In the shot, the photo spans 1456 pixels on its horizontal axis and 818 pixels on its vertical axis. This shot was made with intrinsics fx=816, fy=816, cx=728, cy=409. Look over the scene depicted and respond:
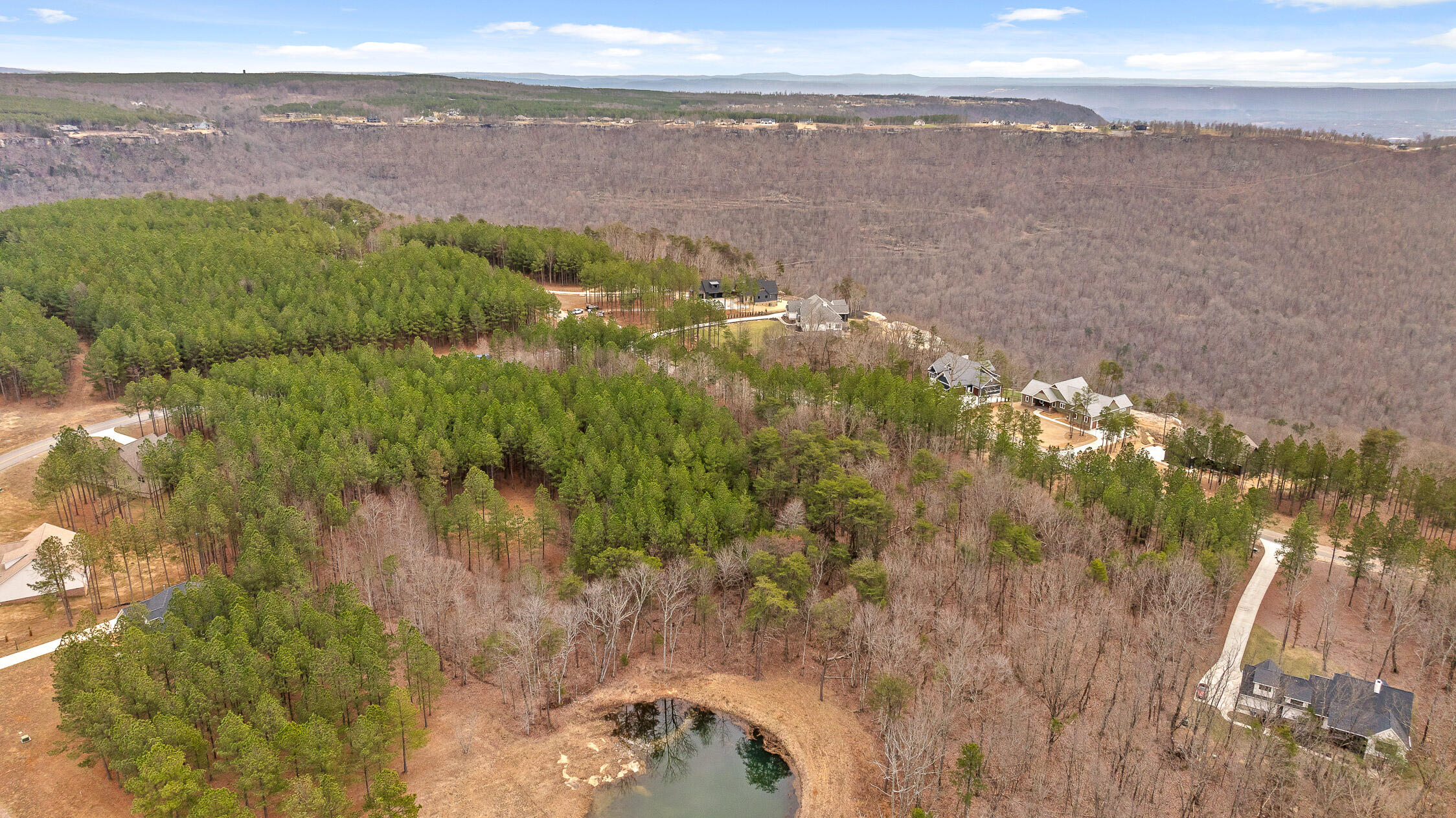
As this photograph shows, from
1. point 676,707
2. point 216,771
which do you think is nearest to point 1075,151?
point 676,707

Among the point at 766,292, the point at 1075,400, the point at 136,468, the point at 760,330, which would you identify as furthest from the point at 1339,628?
the point at 766,292

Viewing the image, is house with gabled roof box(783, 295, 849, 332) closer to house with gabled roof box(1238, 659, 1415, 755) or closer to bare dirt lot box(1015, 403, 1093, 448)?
bare dirt lot box(1015, 403, 1093, 448)

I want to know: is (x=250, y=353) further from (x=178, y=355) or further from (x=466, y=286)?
(x=466, y=286)

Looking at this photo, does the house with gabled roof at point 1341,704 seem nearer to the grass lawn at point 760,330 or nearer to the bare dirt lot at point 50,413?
the grass lawn at point 760,330

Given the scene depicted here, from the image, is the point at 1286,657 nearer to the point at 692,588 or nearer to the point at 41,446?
the point at 692,588

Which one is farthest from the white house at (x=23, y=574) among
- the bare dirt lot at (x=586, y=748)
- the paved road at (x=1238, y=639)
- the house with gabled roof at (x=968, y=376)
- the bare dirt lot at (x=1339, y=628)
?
the house with gabled roof at (x=968, y=376)

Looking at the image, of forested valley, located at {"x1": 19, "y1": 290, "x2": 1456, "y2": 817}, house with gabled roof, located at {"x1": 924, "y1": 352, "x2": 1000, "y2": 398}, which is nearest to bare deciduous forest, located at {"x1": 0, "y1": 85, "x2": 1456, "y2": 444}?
house with gabled roof, located at {"x1": 924, "y1": 352, "x2": 1000, "y2": 398}
